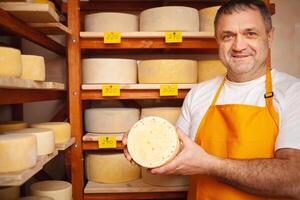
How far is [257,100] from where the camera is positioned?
4.48 feet

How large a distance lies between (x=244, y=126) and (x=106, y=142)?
87 centimetres

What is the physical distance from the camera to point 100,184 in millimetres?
1914

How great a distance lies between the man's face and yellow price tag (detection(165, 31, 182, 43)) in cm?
43

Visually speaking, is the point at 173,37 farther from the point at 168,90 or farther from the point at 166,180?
the point at 166,180

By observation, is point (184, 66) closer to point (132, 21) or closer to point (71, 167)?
point (132, 21)

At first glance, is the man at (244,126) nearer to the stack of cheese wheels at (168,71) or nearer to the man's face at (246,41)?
the man's face at (246,41)

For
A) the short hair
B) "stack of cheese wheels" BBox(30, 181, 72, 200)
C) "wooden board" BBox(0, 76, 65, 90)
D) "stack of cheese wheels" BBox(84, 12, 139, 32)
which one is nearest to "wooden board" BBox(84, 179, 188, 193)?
"stack of cheese wheels" BBox(30, 181, 72, 200)

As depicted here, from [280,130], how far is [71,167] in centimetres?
125

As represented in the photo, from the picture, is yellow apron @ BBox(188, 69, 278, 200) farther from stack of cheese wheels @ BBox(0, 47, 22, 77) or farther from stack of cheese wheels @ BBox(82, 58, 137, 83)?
stack of cheese wheels @ BBox(0, 47, 22, 77)

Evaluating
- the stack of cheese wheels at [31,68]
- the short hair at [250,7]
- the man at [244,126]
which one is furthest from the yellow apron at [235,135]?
the stack of cheese wheels at [31,68]

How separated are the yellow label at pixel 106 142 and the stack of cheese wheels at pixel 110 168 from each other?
114mm

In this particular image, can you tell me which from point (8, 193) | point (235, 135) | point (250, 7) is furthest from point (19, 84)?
point (250, 7)

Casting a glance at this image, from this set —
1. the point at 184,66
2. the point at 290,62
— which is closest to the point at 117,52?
the point at 184,66

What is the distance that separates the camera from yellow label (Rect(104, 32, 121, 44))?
179cm
